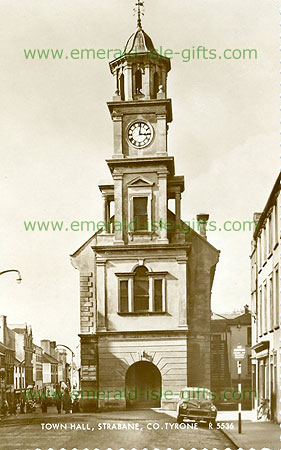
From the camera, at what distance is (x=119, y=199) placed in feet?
123

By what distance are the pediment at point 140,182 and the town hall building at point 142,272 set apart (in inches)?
2.0

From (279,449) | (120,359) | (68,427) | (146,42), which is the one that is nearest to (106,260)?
(120,359)

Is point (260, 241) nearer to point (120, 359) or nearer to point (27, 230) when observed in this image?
point (120, 359)

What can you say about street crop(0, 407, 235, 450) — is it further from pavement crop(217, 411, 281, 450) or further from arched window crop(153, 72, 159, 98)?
arched window crop(153, 72, 159, 98)

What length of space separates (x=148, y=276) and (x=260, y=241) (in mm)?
5689

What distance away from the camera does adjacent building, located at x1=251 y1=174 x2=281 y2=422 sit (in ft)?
90.9

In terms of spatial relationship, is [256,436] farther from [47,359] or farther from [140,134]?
[47,359]

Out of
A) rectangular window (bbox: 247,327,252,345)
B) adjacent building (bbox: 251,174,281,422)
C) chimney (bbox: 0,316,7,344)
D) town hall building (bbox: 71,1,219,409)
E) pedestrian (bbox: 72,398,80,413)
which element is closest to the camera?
adjacent building (bbox: 251,174,281,422)

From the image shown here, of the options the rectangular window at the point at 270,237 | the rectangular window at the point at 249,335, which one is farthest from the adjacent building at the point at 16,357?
the rectangular window at the point at 270,237

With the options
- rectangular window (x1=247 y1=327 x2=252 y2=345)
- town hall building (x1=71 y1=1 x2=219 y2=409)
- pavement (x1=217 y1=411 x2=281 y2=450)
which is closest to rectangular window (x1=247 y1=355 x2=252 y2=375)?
rectangular window (x1=247 y1=327 x2=252 y2=345)

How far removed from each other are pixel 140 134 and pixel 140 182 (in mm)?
2473

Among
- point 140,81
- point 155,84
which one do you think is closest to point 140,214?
point 155,84

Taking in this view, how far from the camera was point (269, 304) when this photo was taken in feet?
103

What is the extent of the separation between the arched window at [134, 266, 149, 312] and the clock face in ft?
20.5
